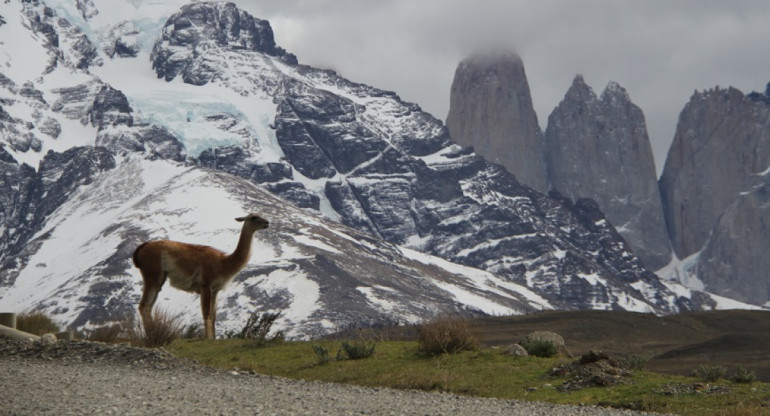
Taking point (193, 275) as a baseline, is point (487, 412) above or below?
below

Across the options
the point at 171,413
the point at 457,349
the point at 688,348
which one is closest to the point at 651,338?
the point at 688,348

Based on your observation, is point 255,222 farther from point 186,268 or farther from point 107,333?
point 107,333

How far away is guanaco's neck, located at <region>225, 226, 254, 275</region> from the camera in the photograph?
28814mm

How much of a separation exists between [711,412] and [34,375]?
11.5m

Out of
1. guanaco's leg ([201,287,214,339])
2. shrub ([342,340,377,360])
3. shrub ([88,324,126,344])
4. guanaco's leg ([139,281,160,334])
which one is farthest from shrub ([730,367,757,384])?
shrub ([88,324,126,344])

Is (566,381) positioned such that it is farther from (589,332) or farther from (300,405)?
(589,332)

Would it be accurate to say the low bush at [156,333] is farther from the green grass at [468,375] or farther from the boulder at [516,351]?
the boulder at [516,351]

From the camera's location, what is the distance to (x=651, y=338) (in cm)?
18275

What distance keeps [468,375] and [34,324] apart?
14584 mm

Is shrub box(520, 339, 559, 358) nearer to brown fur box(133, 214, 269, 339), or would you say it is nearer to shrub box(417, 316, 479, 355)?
shrub box(417, 316, 479, 355)

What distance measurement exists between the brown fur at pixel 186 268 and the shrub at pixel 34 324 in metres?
4.82

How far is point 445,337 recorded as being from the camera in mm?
26797

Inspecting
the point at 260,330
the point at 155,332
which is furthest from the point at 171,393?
the point at 260,330

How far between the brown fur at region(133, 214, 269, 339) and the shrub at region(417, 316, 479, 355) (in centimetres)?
504
